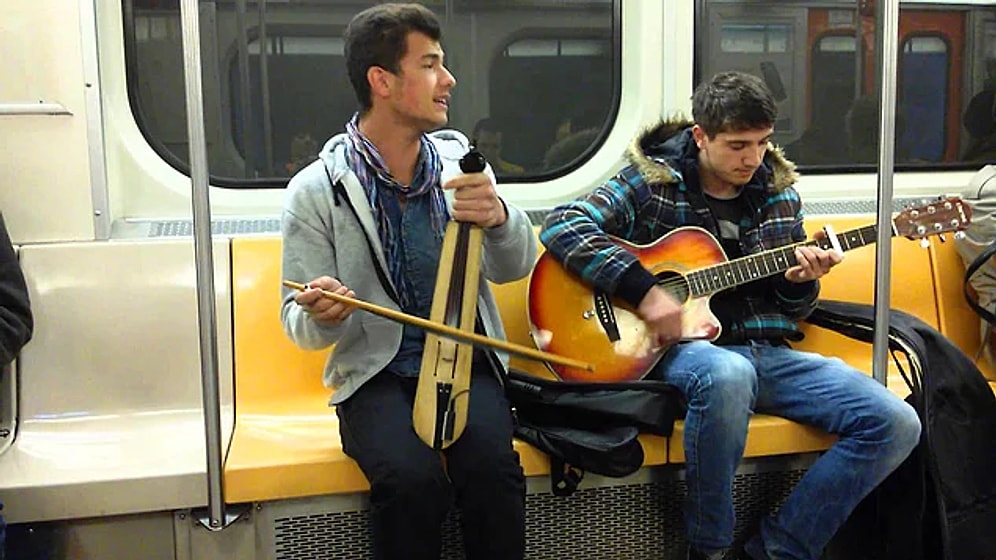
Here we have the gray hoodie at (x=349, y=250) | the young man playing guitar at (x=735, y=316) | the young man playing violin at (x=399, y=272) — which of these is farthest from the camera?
the young man playing guitar at (x=735, y=316)

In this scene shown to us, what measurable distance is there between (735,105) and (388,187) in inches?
36.7

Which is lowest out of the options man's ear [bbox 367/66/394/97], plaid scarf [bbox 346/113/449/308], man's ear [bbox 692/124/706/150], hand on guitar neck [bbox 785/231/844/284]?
hand on guitar neck [bbox 785/231/844/284]

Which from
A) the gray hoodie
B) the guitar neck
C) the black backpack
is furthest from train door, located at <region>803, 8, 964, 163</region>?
the gray hoodie

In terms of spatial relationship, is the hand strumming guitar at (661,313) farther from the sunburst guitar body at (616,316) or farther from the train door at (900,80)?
the train door at (900,80)

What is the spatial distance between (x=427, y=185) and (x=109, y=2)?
49.8 inches

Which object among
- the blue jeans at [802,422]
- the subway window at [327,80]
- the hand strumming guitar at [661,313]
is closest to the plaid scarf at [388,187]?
the hand strumming guitar at [661,313]

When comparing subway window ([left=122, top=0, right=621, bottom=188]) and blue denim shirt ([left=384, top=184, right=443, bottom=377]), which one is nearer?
blue denim shirt ([left=384, top=184, right=443, bottom=377])

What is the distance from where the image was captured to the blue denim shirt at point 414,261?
7.06 feet

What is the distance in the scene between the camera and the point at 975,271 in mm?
2928

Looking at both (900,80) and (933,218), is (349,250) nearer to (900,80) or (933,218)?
(933,218)

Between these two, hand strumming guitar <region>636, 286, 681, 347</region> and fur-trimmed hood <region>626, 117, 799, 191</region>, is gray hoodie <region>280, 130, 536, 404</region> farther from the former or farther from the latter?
fur-trimmed hood <region>626, 117, 799, 191</region>

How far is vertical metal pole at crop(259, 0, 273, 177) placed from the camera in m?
2.88

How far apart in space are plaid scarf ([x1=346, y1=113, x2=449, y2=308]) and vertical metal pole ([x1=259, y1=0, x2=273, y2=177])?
2.74 feet

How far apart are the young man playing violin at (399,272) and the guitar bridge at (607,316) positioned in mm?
331
